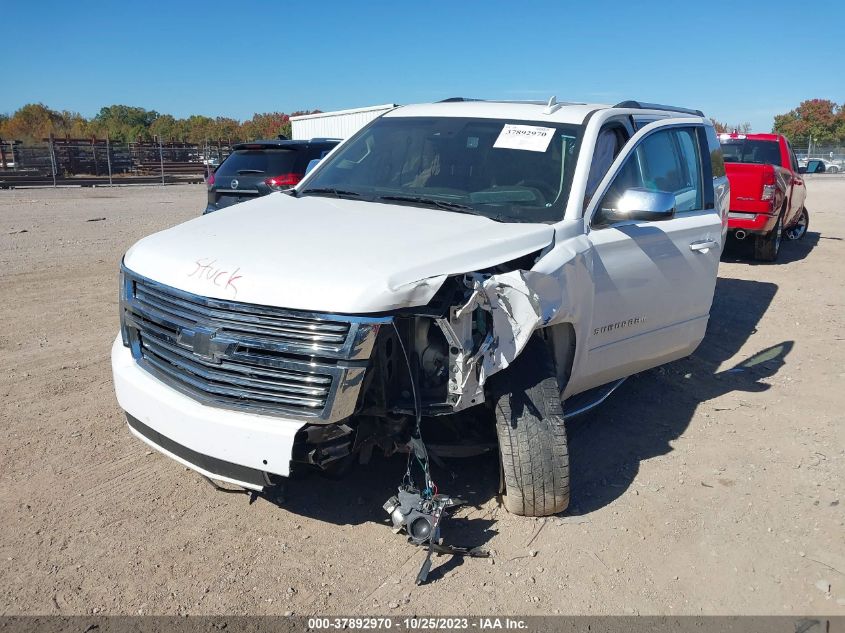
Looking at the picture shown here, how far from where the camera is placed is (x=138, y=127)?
59.3m

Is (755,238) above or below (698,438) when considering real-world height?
above

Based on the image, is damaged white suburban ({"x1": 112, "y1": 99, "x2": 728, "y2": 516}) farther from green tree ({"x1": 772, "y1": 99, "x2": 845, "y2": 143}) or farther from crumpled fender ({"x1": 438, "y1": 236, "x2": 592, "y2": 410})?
green tree ({"x1": 772, "y1": 99, "x2": 845, "y2": 143})

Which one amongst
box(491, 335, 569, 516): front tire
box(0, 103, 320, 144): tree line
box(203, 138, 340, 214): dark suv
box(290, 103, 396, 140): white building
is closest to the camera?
box(491, 335, 569, 516): front tire

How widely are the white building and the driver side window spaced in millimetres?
20626

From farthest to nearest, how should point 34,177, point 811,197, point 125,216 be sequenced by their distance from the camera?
point 34,177 < point 811,197 < point 125,216

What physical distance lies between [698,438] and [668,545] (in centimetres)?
135

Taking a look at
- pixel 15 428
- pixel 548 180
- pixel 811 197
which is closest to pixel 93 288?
pixel 15 428

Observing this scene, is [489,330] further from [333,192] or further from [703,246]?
[703,246]

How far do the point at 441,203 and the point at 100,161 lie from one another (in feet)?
117

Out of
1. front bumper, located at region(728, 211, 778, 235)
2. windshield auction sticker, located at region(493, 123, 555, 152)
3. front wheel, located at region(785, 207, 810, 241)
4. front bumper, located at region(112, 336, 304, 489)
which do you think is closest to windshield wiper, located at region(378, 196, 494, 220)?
windshield auction sticker, located at region(493, 123, 555, 152)

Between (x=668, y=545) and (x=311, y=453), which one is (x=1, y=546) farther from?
(x=668, y=545)

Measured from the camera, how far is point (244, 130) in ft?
192

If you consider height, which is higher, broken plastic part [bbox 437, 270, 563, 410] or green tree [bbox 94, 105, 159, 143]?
green tree [bbox 94, 105, 159, 143]

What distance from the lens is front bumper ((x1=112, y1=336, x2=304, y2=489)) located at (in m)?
2.96
